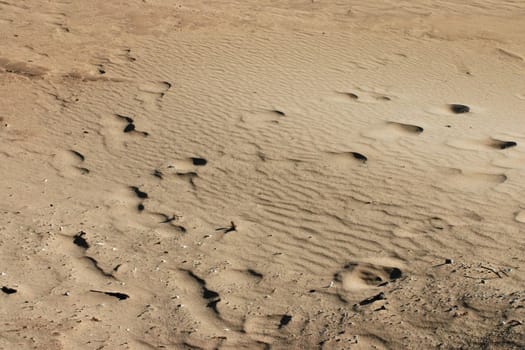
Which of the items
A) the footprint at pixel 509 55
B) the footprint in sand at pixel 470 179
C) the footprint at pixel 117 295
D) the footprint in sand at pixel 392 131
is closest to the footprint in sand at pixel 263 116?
the footprint in sand at pixel 392 131

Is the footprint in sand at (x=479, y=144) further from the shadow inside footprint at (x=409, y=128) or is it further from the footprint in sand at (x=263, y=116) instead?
the footprint in sand at (x=263, y=116)

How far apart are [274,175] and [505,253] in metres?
2.32

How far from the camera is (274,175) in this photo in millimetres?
6887

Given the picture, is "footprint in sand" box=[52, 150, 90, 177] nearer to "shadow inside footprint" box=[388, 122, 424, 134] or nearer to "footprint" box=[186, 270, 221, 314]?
"footprint" box=[186, 270, 221, 314]

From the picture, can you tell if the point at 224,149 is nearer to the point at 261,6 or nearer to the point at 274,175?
the point at 274,175

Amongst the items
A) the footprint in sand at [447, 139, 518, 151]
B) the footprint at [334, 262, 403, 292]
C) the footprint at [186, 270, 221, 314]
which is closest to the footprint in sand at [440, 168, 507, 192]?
the footprint in sand at [447, 139, 518, 151]

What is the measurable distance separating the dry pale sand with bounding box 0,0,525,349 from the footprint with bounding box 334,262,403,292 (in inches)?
0.7

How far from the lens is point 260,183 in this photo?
674 centimetres

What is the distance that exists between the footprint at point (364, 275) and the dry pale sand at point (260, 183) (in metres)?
0.02

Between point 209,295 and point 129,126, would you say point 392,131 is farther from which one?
point 209,295

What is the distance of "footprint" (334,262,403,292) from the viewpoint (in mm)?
4961

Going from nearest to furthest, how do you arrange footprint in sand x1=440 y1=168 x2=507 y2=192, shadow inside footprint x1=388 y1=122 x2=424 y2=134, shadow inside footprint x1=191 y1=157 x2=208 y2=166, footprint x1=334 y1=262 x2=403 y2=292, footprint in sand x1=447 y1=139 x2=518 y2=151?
footprint x1=334 y1=262 x2=403 y2=292, footprint in sand x1=440 y1=168 x2=507 y2=192, shadow inside footprint x1=191 y1=157 x2=208 y2=166, footprint in sand x1=447 y1=139 x2=518 y2=151, shadow inside footprint x1=388 y1=122 x2=424 y2=134

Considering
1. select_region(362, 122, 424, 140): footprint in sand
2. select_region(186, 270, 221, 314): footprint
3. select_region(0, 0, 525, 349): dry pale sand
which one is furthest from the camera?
select_region(362, 122, 424, 140): footprint in sand

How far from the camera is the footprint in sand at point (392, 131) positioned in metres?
7.71
